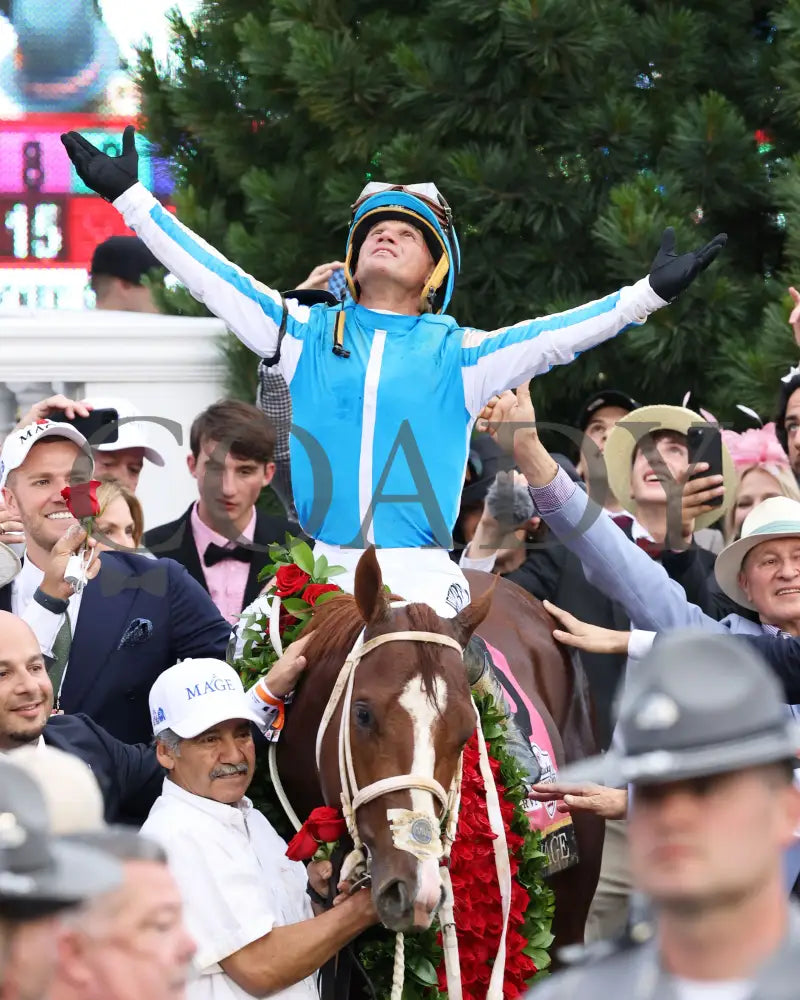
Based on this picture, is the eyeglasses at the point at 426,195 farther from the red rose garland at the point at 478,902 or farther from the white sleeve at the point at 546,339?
the red rose garland at the point at 478,902

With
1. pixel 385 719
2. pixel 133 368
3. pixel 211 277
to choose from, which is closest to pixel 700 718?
pixel 385 719

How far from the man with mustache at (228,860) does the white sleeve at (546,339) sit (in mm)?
1039

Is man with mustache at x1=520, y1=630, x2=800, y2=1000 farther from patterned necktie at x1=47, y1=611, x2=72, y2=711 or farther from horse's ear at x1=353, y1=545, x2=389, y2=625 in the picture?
patterned necktie at x1=47, y1=611, x2=72, y2=711

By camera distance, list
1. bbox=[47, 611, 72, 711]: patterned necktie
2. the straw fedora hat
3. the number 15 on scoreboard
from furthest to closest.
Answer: the number 15 on scoreboard → the straw fedora hat → bbox=[47, 611, 72, 711]: patterned necktie

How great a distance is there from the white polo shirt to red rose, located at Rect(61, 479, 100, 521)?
0.86 meters

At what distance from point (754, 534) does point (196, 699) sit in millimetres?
1654

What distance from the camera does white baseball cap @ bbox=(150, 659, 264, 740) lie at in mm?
4184

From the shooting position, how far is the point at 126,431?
20.1 ft

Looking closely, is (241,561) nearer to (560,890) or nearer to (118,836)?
(560,890)

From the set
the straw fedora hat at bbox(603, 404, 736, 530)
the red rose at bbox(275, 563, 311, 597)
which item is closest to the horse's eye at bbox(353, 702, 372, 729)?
the red rose at bbox(275, 563, 311, 597)

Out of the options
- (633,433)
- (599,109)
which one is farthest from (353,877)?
(599,109)

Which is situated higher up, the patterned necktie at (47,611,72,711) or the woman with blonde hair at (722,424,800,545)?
the woman with blonde hair at (722,424,800,545)

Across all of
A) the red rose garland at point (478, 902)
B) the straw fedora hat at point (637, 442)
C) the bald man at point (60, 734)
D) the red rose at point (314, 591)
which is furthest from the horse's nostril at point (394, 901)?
the straw fedora hat at point (637, 442)

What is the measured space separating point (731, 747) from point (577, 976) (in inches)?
13.9
